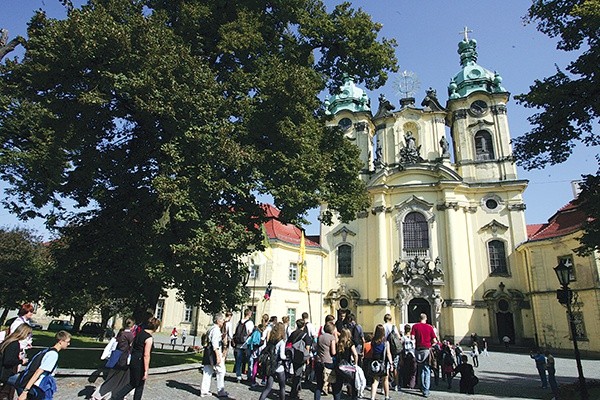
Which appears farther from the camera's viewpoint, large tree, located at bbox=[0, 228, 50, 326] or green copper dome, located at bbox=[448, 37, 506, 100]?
green copper dome, located at bbox=[448, 37, 506, 100]

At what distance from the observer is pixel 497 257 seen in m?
32.6

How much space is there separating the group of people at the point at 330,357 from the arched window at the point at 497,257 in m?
22.4

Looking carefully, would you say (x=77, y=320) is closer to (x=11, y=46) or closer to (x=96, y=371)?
(x=11, y=46)

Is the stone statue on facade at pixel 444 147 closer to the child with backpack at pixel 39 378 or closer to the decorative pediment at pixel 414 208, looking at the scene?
the decorative pediment at pixel 414 208

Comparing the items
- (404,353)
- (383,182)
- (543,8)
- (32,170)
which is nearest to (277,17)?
(543,8)

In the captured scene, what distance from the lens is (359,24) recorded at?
15031mm

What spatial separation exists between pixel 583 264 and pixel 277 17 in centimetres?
2449

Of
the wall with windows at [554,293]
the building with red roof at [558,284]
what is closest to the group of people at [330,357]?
the wall with windows at [554,293]

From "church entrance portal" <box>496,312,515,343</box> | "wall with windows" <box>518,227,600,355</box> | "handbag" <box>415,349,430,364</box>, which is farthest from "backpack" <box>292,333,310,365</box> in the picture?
"church entrance portal" <box>496,312,515,343</box>

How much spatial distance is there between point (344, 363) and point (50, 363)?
5.07 meters

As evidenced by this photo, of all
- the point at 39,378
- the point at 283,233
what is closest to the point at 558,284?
the point at 283,233

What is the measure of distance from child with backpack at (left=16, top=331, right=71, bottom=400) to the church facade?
85.2ft

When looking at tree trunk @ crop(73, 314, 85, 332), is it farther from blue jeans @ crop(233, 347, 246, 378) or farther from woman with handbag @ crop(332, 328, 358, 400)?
woman with handbag @ crop(332, 328, 358, 400)

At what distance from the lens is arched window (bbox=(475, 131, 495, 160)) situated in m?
35.8
